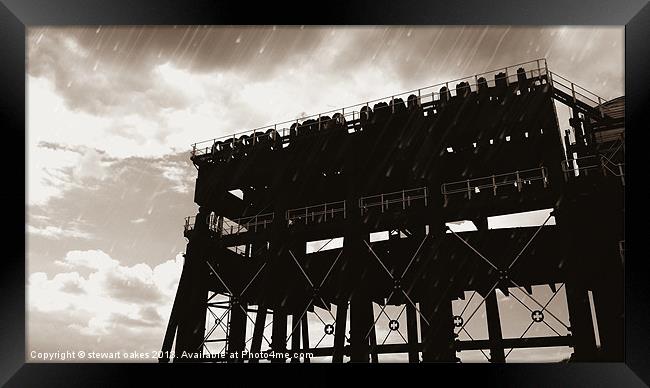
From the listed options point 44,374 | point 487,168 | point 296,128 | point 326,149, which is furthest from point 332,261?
point 44,374

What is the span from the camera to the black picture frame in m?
7.37

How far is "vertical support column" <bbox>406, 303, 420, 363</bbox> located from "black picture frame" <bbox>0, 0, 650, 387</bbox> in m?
13.0

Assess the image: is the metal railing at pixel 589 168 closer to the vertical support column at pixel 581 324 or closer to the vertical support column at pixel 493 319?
the vertical support column at pixel 581 324

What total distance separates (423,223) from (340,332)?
16.9 ft

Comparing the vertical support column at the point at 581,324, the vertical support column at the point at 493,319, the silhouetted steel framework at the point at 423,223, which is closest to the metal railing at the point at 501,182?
the silhouetted steel framework at the point at 423,223

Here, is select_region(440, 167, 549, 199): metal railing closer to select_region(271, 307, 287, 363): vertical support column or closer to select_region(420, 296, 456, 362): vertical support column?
select_region(420, 296, 456, 362): vertical support column

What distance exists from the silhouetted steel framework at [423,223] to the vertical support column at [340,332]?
0.23 feet

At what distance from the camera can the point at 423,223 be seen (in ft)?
57.5
